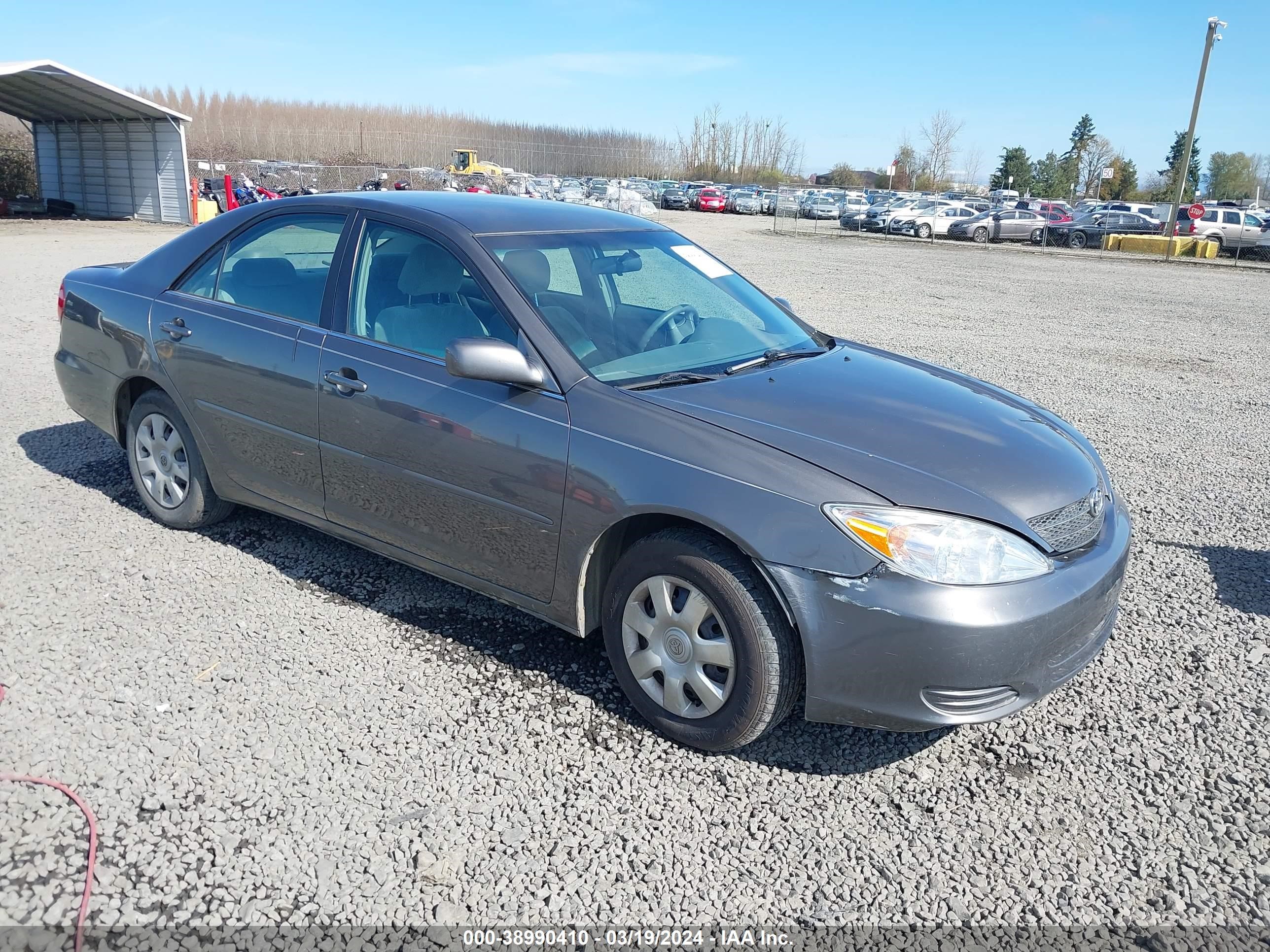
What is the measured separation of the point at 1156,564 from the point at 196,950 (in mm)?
4484

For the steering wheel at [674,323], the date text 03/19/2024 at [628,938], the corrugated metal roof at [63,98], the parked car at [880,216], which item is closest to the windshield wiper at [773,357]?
the steering wheel at [674,323]

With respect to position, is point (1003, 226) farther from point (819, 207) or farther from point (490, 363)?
point (490, 363)

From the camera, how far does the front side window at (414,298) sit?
3551 millimetres

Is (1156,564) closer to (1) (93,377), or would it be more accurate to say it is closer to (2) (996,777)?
(2) (996,777)

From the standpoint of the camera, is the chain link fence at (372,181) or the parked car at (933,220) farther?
the chain link fence at (372,181)

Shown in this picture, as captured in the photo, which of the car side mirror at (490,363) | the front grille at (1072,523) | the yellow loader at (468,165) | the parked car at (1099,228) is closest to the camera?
the front grille at (1072,523)

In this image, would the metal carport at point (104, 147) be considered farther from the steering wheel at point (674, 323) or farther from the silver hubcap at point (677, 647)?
the silver hubcap at point (677, 647)

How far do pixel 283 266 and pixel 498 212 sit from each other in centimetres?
101

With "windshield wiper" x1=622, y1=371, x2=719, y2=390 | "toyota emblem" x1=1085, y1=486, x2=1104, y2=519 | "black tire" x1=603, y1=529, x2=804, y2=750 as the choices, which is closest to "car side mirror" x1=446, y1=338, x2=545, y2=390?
"windshield wiper" x1=622, y1=371, x2=719, y2=390

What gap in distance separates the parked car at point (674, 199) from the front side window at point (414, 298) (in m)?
53.2

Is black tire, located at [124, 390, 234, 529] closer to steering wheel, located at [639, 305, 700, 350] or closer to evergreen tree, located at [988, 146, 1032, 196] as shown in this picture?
steering wheel, located at [639, 305, 700, 350]

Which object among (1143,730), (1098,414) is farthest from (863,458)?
(1098,414)

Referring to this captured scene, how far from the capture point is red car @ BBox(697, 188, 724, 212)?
2092 inches

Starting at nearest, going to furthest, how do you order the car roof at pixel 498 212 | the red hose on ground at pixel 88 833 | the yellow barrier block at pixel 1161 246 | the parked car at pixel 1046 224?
the red hose on ground at pixel 88 833
the car roof at pixel 498 212
the yellow barrier block at pixel 1161 246
the parked car at pixel 1046 224
